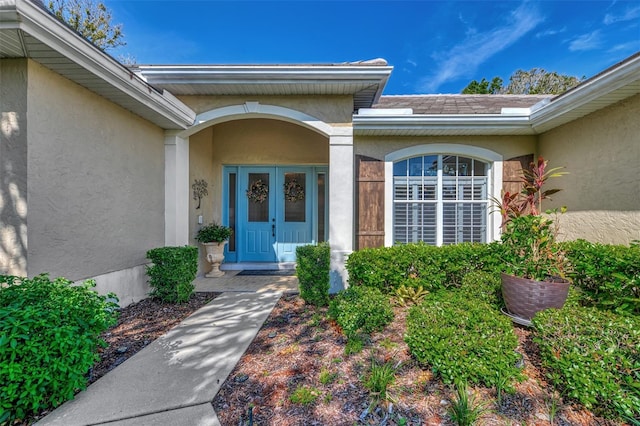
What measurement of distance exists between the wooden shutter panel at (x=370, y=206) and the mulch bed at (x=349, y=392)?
2.49m

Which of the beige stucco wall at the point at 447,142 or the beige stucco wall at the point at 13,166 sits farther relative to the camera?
the beige stucco wall at the point at 447,142

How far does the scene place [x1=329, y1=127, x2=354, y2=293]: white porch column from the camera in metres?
5.08

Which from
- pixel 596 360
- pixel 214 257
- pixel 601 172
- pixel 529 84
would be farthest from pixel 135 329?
pixel 529 84

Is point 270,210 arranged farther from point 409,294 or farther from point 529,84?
point 529,84

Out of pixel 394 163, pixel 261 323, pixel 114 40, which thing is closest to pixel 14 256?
pixel 261 323

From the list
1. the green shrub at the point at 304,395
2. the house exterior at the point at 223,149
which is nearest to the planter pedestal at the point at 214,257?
the house exterior at the point at 223,149

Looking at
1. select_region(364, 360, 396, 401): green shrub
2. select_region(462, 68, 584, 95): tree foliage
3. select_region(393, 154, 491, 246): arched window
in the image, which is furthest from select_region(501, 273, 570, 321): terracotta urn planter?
select_region(462, 68, 584, 95): tree foliage

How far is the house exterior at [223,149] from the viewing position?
9.78ft

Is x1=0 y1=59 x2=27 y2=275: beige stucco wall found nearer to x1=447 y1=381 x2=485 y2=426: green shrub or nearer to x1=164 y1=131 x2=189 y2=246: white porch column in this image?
x1=164 y1=131 x2=189 y2=246: white porch column

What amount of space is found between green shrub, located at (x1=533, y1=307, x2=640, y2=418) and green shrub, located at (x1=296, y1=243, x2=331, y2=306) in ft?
8.77

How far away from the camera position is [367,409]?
2.05 meters

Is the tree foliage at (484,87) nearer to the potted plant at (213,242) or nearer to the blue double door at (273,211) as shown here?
the blue double door at (273,211)

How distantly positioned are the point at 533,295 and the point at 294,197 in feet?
18.2

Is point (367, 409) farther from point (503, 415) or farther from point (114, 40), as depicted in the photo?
point (114, 40)
